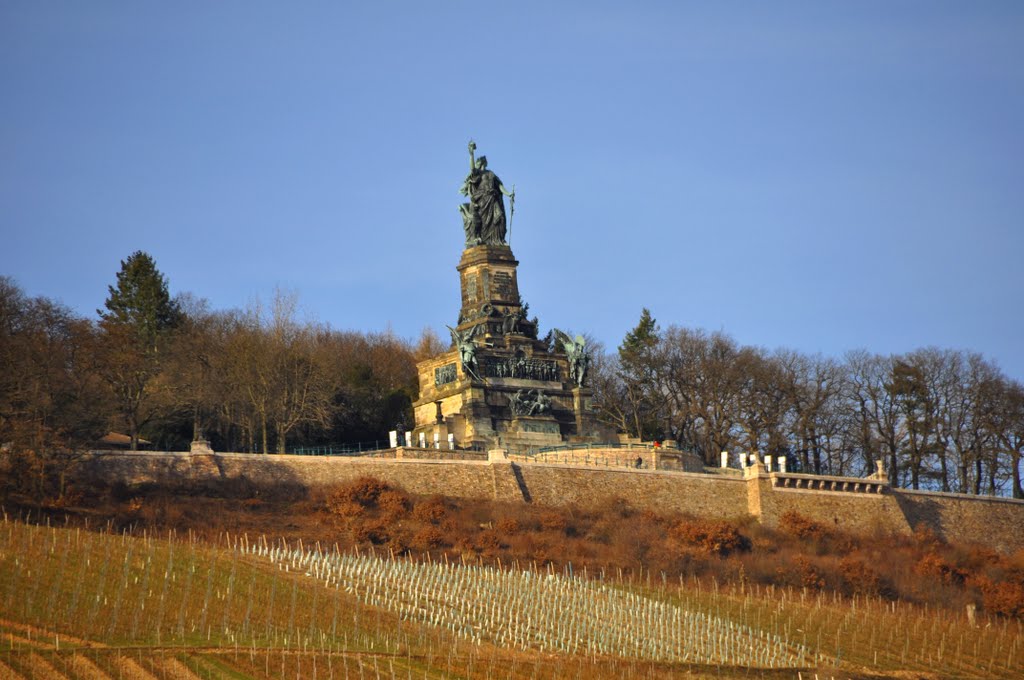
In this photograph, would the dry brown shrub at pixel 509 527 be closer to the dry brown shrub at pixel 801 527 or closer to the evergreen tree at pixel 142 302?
the dry brown shrub at pixel 801 527

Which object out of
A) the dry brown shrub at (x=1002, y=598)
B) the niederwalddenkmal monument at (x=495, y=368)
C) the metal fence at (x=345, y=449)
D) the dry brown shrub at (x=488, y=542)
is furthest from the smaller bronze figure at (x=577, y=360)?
the dry brown shrub at (x=1002, y=598)

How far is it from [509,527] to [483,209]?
23.1 meters

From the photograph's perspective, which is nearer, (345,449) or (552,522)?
(552,522)

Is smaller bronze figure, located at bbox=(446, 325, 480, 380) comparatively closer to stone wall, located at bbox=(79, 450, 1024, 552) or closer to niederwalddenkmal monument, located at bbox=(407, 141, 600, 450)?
niederwalddenkmal monument, located at bbox=(407, 141, 600, 450)

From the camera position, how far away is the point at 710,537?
76.8 meters

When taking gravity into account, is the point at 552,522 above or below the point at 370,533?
above

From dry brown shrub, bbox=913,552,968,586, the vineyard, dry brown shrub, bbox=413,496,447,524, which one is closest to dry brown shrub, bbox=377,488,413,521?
dry brown shrub, bbox=413,496,447,524

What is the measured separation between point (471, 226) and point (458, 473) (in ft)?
58.5

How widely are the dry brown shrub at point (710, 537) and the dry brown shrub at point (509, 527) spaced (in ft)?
21.8

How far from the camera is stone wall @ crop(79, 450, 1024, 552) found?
245 ft

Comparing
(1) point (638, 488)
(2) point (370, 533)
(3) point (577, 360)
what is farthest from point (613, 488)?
(2) point (370, 533)

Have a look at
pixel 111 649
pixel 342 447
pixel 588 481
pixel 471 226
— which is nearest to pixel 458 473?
pixel 588 481

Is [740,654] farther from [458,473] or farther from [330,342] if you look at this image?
[330,342]

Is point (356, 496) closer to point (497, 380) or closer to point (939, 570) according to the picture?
point (497, 380)
